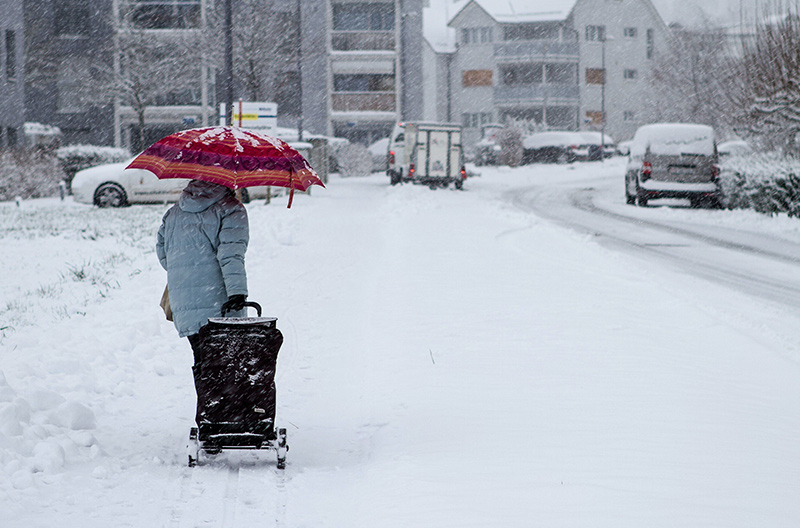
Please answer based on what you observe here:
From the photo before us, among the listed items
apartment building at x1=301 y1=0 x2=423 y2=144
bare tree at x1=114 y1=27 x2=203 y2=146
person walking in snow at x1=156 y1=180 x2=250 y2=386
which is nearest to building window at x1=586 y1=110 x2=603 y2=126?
apartment building at x1=301 y1=0 x2=423 y2=144

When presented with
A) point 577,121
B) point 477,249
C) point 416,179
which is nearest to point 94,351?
point 477,249

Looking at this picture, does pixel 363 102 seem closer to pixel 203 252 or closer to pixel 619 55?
pixel 619 55

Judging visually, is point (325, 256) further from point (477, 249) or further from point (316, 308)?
point (316, 308)

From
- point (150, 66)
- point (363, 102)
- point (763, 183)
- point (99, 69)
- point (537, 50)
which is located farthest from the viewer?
point (537, 50)

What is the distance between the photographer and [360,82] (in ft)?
181

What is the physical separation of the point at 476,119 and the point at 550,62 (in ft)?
22.4

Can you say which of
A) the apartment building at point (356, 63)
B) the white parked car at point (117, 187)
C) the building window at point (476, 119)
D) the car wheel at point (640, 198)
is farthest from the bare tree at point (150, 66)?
the building window at point (476, 119)

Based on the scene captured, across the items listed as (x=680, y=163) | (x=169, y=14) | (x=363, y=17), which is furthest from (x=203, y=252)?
(x=363, y=17)

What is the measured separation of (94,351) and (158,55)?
38.4 m

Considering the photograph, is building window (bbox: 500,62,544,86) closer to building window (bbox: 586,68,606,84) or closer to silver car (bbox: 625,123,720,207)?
building window (bbox: 586,68,606,84)

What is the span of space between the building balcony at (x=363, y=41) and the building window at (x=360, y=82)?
1.93 metres

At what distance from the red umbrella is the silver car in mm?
18702

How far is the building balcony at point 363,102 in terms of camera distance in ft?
173

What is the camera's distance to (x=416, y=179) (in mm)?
33094
